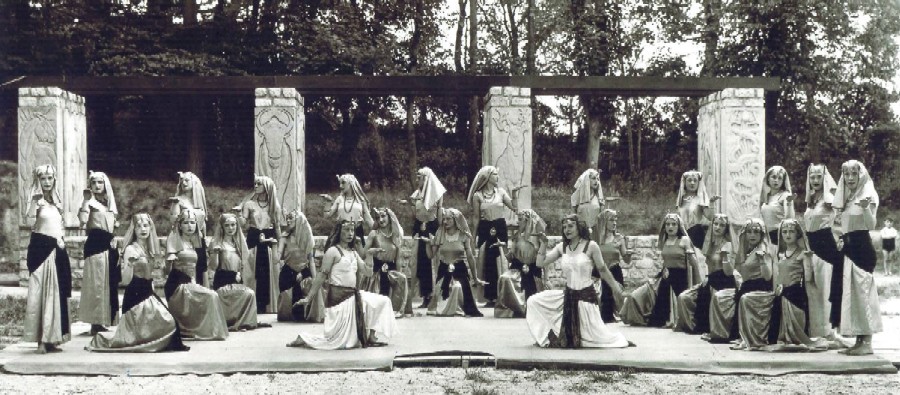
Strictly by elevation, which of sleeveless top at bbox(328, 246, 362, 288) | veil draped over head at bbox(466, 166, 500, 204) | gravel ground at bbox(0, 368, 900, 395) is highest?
veil draped over head at bbox(466, 166, 500, 204)

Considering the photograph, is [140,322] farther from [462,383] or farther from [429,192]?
[429,192]

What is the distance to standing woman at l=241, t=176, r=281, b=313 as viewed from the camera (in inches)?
505

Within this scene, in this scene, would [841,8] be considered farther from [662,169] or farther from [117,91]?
[117,91]

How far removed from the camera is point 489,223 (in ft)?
44.1

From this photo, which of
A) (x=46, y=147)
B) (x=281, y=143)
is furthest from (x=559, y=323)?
(x=46, y=147)

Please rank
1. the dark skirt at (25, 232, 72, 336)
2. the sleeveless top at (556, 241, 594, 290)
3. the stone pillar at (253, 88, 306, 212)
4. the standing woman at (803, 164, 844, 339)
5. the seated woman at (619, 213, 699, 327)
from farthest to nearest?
the stone pillar at (253, 88, 306, 212) → the seated woman at (619, 213, 699, 327) → the sleeveless top at (556, 241, 594, 290) → the standing woman at (803, 164, 844, 339) → the dark skirt at (25, 232, 72, 336)

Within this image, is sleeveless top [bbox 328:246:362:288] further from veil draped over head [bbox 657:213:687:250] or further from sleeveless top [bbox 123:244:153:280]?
veil draped over head [bbox 657:213:687:250]

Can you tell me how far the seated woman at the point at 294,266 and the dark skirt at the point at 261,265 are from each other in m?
0.32

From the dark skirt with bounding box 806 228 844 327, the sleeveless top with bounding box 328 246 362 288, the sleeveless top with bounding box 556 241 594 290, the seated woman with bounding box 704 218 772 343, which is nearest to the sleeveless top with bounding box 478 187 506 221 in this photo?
the sleeveless top with bounding box 556 241 594 290

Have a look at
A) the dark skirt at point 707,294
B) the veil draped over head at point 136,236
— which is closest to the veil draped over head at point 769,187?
the dark skirt at point 707,294

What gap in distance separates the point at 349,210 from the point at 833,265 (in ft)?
20.1

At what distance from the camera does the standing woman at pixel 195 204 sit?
11.6 m

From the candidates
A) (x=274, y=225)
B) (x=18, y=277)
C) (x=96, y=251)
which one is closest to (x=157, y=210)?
(x=18, y=277)

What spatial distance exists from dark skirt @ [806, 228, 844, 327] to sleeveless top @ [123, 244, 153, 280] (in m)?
Result: 6.54
